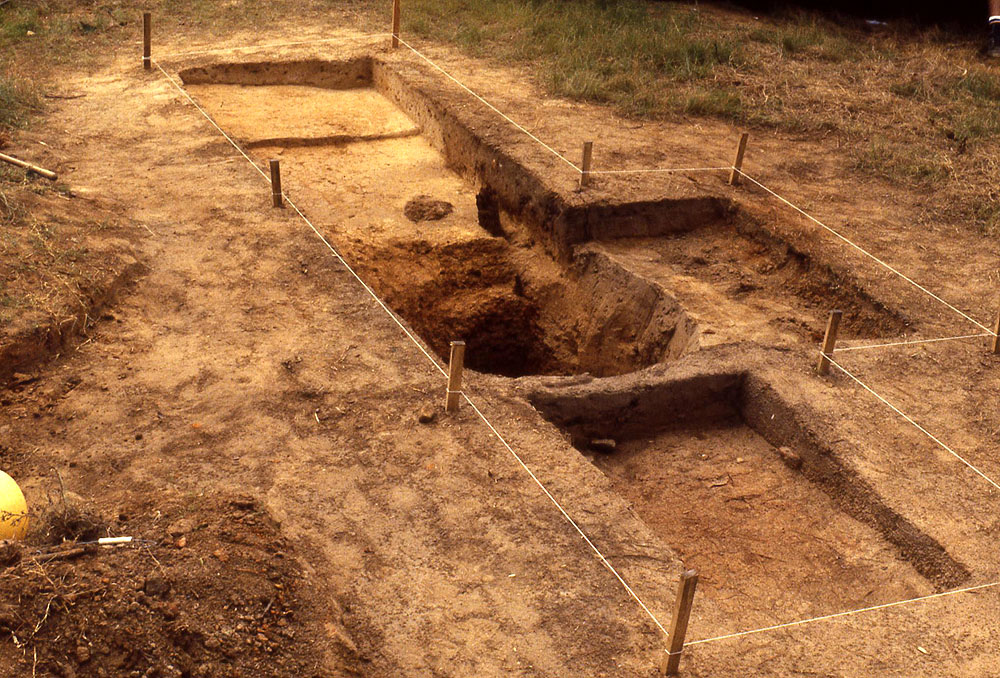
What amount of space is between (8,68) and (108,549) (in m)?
7.43

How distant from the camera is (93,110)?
29.8 ft

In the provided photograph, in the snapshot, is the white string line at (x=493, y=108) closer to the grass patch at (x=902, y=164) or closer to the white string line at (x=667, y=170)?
the white string line at (x=667, y=170)

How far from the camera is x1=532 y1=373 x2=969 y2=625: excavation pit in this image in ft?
15.5

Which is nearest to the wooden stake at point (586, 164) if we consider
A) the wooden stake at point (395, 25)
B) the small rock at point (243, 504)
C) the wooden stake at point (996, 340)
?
the wooden stake at point (996, 340)

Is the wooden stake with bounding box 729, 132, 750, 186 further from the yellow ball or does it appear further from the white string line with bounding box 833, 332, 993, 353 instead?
the yellow ball

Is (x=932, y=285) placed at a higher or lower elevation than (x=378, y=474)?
higher

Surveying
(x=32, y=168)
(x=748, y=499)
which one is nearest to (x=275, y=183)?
(x=32, y=168)

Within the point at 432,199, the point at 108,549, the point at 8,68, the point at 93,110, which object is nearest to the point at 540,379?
the point at 108,549

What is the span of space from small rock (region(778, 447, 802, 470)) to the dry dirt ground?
0.07ft

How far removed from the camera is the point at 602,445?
5.69 meters

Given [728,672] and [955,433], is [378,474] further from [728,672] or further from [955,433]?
[955,433]

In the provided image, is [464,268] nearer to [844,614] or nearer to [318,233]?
[318,233]

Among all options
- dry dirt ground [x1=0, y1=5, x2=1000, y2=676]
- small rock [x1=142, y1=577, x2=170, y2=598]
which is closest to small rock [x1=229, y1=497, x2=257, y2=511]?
dry dirt ground [x1=0, y1=5, x2=1000, y2=676]

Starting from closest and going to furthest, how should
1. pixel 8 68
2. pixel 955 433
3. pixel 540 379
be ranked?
pixel 955 433
pixel 540 379
pixel 8 68
